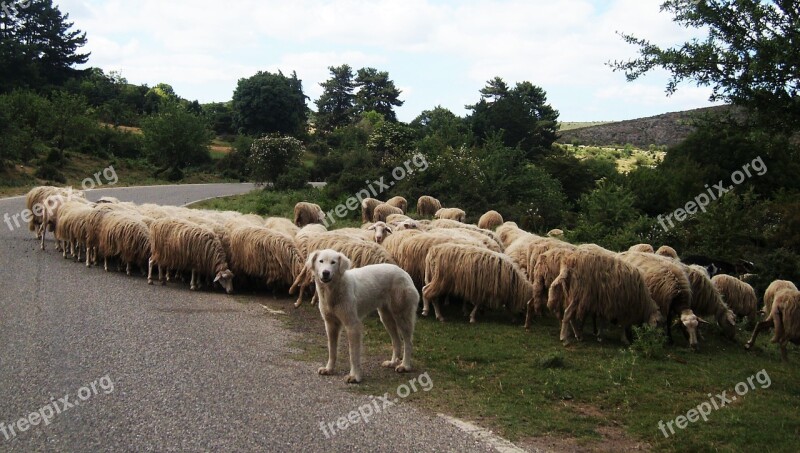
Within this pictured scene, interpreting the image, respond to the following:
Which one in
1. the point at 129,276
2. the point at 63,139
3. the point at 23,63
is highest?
the point at 23,63

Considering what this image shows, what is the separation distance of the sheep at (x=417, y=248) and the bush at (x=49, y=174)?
3159cm

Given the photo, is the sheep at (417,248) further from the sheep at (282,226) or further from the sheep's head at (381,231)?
the sheep at (282,226)

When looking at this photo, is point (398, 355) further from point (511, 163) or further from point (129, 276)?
point (511, 163)

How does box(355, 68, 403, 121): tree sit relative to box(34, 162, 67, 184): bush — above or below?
above

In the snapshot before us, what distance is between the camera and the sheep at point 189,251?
1305 cm

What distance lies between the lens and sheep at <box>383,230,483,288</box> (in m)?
12.3

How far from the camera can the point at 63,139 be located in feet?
149

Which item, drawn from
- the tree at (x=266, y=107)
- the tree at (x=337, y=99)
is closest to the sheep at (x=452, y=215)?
the tree at (x=266, y=107)

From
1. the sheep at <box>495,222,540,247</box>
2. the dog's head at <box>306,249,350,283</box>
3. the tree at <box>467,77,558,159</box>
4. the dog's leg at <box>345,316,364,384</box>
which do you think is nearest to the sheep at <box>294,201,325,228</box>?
the sheep at <box>495,222,540,247</box>

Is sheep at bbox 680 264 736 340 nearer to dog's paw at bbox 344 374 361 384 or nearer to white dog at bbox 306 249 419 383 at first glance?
white dog at bbox 306 249 419 383

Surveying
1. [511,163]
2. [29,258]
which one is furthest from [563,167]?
[29,258]

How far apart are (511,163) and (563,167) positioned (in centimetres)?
687

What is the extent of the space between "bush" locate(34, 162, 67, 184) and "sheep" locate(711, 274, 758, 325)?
118ft

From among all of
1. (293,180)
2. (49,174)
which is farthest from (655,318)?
(49,174)
